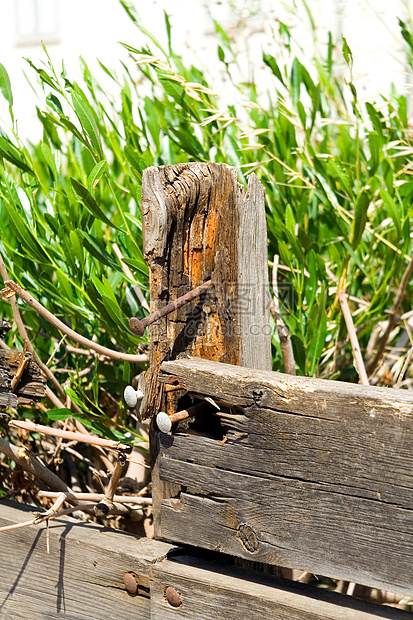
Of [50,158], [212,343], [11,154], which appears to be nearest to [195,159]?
[50,158]

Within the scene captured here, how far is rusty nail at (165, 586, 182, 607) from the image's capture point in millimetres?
1249

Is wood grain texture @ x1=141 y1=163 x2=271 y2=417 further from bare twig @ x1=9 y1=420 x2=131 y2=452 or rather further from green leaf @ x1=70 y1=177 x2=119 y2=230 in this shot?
green leaf @ x1=70 y1=177 x2=119 y2=230

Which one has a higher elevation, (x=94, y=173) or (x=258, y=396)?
(x=94, y=173)

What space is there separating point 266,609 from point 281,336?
55 centimetres

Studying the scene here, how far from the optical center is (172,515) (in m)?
1.26

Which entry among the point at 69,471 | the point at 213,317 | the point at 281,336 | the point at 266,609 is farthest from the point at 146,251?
the point at 69,471

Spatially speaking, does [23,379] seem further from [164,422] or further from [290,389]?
[290,389]

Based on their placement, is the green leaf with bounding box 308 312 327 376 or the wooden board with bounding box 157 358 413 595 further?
the green leaf with bounding box 308 312 327 376

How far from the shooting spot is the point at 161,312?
1.18m

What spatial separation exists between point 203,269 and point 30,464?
0.62m

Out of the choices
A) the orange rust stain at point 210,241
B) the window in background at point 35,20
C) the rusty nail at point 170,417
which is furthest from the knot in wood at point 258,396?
the window in background at point 35,20

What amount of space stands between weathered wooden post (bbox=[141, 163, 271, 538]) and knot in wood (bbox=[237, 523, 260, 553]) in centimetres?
16

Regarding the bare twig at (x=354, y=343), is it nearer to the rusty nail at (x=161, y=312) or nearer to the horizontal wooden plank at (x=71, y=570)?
the rusty nail at (x=161, y=312)

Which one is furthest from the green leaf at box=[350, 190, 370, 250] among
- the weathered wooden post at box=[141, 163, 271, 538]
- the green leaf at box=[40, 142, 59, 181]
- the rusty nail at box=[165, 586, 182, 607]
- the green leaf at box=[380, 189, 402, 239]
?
the rusty nail at box=[165, 586, 182, 607]
